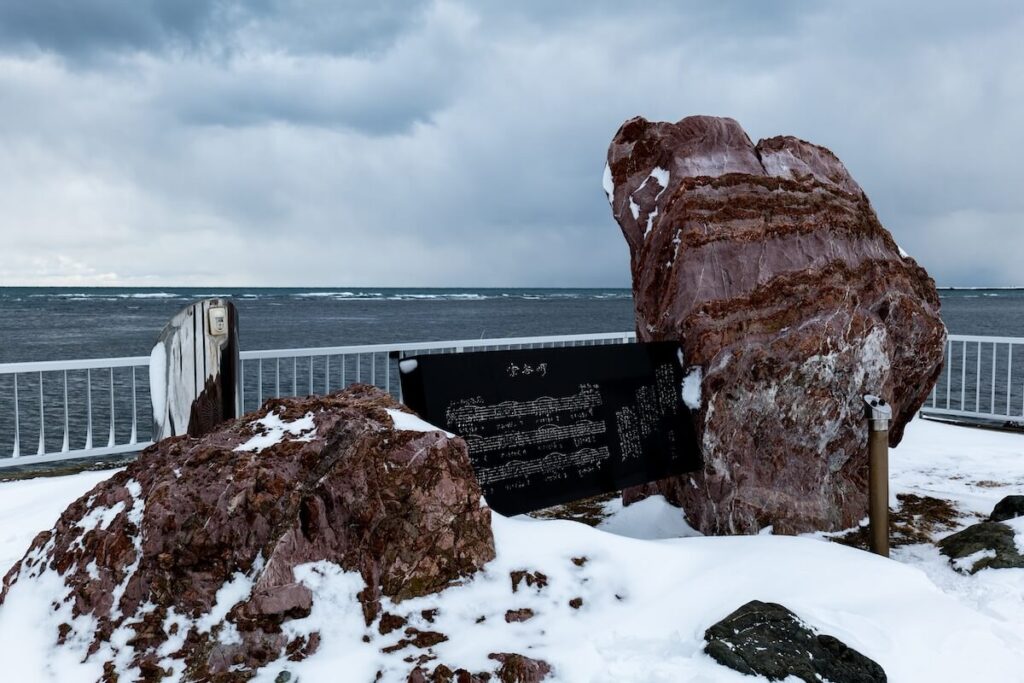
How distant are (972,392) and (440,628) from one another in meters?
24.4

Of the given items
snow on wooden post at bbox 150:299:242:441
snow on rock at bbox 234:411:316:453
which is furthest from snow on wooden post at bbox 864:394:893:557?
snow on wooden post at bbox 150:299:242:441

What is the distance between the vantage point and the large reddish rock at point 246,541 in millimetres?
2625

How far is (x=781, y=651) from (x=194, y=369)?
10.9ft

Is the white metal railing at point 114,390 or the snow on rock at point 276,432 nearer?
the snow on rock at point 276,432

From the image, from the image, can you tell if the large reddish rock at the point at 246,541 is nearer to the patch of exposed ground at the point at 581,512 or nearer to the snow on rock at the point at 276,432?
the snow on rock at the point at 276,432

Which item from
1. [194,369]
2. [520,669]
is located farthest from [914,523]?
[194,369]

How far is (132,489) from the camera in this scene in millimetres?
2961

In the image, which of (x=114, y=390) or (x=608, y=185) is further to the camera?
(x=114, y=390)

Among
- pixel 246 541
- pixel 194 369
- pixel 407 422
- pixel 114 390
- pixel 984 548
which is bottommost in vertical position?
pixel 114 390

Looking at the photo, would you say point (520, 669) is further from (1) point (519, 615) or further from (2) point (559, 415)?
(2) point (559, 415)

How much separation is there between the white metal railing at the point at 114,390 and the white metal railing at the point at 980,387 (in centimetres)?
463

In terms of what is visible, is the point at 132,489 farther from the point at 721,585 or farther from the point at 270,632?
the point at 721,585

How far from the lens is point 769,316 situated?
473 cm

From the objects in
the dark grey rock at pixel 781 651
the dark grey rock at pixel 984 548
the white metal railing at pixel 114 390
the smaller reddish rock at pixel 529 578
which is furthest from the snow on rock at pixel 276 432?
the dark grey rock at pixel 984 548
